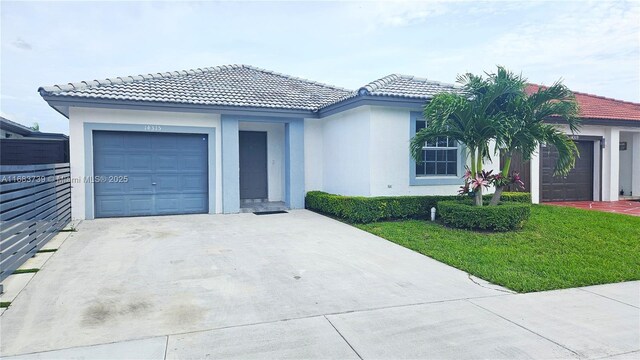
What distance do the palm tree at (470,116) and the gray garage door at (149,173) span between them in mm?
6650

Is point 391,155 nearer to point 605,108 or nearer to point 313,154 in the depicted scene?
point 313,154

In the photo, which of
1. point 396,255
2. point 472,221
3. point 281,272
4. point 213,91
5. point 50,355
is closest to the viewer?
point 50,355

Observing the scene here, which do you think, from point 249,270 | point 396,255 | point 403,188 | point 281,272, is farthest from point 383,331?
point 403,188

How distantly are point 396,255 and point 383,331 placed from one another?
10.8ft

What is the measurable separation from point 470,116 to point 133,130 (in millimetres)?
9130

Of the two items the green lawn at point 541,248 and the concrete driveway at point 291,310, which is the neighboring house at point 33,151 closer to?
the concrete driveway at point 291,310

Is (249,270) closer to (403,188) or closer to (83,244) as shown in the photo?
(83,244)

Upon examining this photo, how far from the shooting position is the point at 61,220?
357 inches

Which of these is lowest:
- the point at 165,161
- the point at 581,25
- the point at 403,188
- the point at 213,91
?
the point at 403,188

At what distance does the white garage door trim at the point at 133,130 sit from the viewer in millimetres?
10648


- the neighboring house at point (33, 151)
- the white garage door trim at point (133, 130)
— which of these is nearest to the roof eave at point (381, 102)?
the white garage door trim at point (133, 130)

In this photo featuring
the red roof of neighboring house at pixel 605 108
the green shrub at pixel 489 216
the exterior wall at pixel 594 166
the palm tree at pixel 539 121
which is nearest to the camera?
the green shrub at pixel 489 216

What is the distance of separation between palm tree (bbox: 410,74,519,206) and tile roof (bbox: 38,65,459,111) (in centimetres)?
153

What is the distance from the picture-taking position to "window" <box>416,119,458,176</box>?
11461mm
